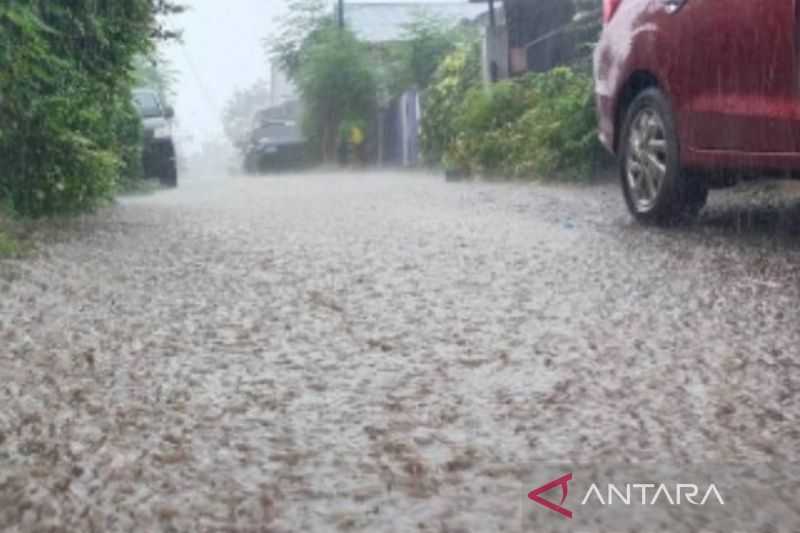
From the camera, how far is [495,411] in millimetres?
→ 3078

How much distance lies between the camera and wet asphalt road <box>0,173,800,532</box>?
251cm

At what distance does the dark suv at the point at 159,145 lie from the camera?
17188 mm

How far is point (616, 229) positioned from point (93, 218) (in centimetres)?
360

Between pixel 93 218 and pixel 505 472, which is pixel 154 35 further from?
pixel 505 472

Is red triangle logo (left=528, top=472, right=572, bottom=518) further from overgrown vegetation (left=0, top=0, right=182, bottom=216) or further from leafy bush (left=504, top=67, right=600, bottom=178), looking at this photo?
leafy bush (left=504, top=67, right=600, bottom=178)

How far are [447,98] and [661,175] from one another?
13.4 metres

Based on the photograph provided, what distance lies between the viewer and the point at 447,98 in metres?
19.7

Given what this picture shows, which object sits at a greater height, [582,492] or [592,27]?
[592,27]

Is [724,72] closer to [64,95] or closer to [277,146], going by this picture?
[64,95]

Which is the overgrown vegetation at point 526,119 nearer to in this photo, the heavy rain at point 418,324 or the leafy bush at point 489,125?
the leafy bush at point 489,125

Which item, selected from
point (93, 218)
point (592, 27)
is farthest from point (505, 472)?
point (592, 27)

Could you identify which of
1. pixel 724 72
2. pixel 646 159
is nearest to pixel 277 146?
pixel 646 159

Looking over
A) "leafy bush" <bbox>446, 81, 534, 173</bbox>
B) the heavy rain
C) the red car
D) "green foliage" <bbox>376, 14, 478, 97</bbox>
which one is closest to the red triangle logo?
the heavy rain

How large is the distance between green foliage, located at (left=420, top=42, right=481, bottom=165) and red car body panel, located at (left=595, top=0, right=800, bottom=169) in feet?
38.6
